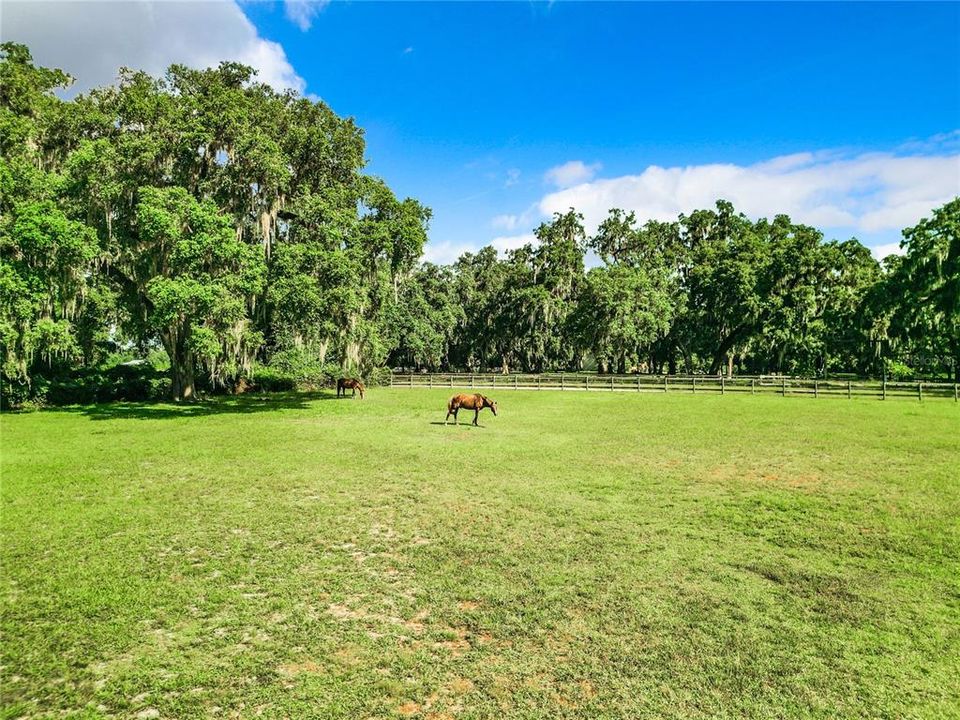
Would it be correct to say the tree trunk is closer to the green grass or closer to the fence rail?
the green grass

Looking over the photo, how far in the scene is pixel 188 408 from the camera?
24188 millimetres

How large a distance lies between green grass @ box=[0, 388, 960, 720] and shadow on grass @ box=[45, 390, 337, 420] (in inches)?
330

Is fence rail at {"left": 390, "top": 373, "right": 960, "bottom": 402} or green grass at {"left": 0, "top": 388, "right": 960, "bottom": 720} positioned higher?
fence rail at {"left": 390, "top": 373, "right": 960, "bottom": 402}

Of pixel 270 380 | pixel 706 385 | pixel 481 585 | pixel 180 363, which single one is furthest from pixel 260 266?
pixel 706 385

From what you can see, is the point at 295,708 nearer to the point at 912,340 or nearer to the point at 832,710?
the point at 832,710

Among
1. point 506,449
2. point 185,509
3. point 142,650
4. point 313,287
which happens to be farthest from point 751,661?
point 313,287

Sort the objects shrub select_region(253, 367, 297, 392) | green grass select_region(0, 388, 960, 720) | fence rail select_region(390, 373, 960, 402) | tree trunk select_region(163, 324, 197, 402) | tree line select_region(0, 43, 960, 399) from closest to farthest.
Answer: green grass select_region(0, 388, 960, 720) → tree line select_region(0, 43, 960, 399) → tree trunk select_region(163, 324, 197, 402) → fence rail select_region(390, 373, 960, 402) → shrub select_region(253, 367, 297, 392)

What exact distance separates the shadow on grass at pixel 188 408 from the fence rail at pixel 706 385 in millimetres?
13598

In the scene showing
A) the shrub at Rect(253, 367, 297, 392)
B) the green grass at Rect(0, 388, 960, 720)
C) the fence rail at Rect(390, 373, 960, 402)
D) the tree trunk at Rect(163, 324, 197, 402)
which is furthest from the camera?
the shrub at Rect(253, 367, 297, 392)

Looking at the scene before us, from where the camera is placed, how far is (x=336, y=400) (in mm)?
29562

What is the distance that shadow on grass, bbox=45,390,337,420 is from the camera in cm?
2200

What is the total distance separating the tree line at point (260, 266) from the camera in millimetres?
21141

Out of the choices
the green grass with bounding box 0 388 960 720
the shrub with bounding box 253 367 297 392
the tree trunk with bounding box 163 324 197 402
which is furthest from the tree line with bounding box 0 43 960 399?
the green grass with bounding box 0 388 960 720

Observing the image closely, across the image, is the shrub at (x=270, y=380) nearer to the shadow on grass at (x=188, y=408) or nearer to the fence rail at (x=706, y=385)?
the shadow on grass at (x=188, y=408)
